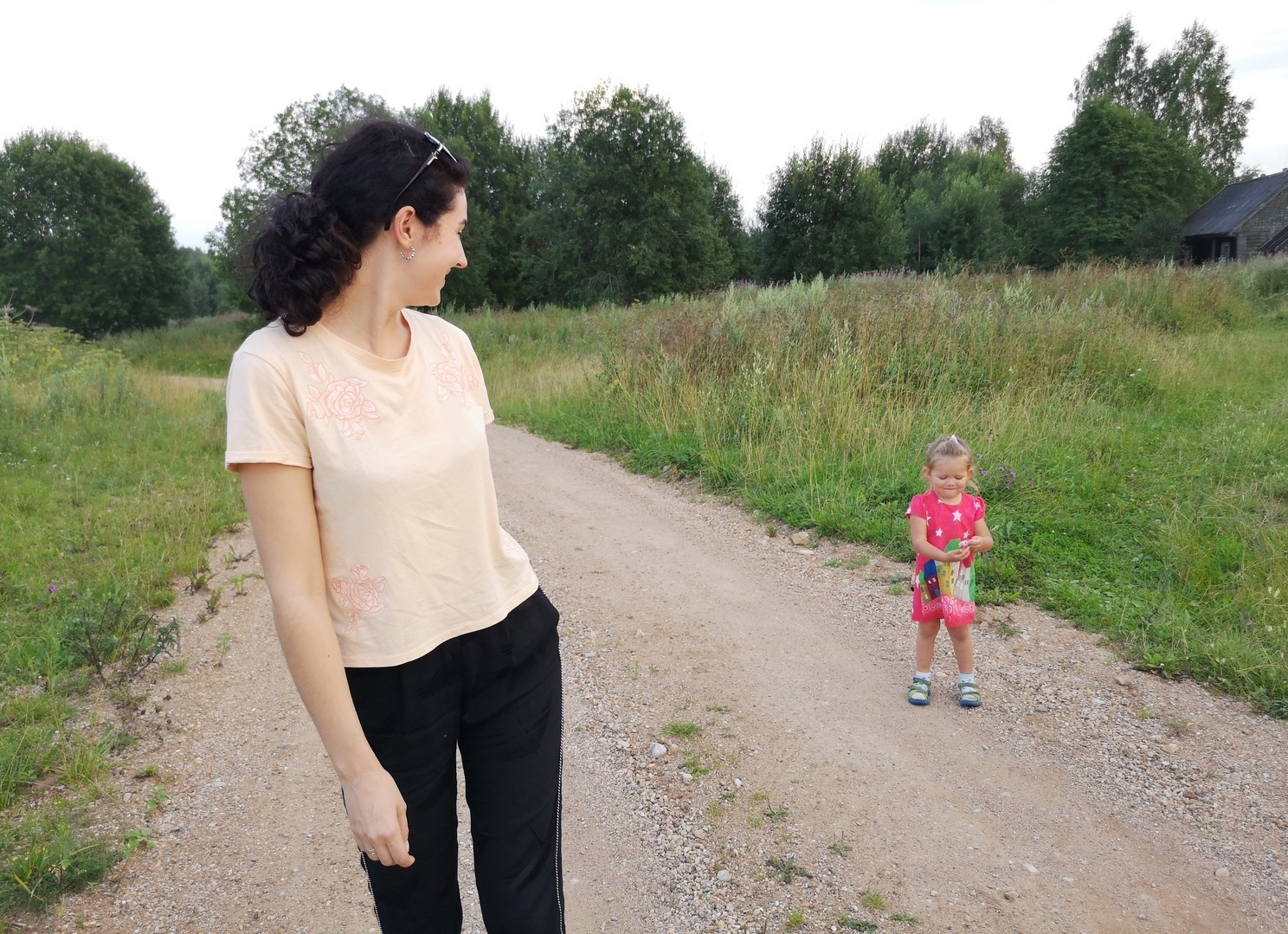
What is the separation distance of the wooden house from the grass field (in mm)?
31440

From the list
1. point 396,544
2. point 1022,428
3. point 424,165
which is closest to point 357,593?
point 396,544

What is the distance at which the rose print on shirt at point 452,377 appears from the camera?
169 centimetres

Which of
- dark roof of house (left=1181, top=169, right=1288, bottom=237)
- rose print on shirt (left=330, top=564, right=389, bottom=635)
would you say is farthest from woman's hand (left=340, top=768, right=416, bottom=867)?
dark roof of house (left=1181, top=169, right=1288, bottom=237)

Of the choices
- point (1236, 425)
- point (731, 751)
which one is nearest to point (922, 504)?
point (731, 751)

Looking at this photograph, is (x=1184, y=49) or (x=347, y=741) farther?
(x=1184, y=49)

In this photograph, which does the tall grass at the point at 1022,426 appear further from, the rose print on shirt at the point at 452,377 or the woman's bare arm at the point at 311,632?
the woman's bare arm at the point at 311,632

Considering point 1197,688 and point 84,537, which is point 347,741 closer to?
point 1197,688

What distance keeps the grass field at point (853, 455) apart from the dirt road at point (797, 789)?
1.12 feet

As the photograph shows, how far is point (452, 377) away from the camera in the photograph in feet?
5.65

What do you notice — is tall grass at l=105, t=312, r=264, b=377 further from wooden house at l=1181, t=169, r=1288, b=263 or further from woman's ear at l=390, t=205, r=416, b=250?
wooden house at l=1181, t=169, r=1288, b=263

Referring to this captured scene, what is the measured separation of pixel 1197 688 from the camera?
408 centimetres

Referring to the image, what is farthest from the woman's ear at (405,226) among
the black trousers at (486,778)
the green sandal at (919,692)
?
the green sandal at (919,692)

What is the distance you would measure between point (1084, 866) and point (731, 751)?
4.60ft

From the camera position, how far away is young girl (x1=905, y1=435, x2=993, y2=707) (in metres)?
3.98
